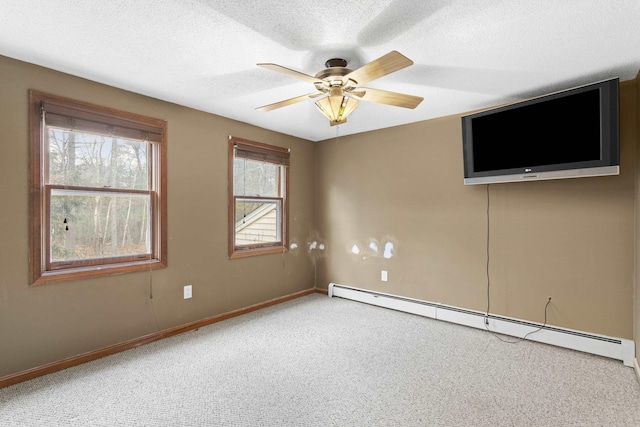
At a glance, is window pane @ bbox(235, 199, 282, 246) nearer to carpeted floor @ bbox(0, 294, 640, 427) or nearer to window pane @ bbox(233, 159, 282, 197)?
window pane @ bbox(233, 159, 282, 197)

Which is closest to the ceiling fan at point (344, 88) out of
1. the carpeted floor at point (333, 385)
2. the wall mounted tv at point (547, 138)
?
the wall mounted tv at point (547, 138)

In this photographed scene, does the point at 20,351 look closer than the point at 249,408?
No

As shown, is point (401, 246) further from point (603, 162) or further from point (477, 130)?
point (603, 162)

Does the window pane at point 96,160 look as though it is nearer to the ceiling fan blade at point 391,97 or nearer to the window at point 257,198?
the window at point 257,198

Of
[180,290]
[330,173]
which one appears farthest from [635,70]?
[180,290]

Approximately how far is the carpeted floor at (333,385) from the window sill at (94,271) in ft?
2.26

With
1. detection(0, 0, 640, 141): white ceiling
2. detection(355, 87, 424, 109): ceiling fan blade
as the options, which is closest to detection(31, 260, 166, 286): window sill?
detection(0, 0, 640, 141): white ceiling

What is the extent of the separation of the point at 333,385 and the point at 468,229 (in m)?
2.17

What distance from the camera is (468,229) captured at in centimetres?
347

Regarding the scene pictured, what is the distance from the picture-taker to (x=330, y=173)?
4703 millimetres

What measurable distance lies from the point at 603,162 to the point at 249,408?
3057 millimetres

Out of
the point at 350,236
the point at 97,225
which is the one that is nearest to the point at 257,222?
the point at 350,236

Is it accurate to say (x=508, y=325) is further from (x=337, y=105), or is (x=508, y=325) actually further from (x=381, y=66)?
(x=381, y=66)

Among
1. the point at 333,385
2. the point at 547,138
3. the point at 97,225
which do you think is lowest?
the point at 333,385
